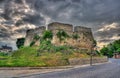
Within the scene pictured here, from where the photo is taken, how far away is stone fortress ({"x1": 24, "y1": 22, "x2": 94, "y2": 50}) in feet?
176

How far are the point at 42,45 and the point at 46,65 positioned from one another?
1517 centimetres

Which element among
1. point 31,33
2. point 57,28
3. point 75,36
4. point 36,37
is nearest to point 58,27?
point 57,28

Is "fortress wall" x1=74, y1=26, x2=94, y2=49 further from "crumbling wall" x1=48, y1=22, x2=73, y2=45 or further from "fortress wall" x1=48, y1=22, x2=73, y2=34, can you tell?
"crumbling wall" x1=48, y1=22, x2=73, y2=45

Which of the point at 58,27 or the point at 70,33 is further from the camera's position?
the point at 70,33

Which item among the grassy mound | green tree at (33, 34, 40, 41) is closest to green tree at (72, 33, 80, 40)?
A: the grassy mound

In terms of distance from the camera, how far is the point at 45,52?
47.5 metres

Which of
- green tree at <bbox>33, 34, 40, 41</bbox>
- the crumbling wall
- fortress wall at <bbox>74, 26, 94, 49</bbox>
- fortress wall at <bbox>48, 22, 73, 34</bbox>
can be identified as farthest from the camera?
fortress wall at <bbox>74, 26, 94, 49</bbox>

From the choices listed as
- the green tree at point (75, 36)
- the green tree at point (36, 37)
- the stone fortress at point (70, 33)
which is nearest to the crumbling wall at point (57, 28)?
the stone fortress at point (70, 33)

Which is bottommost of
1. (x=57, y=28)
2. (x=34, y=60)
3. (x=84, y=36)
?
(x=34, y=60)

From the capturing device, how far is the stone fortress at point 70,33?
53550 mm

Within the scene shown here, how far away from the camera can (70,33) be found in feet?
182

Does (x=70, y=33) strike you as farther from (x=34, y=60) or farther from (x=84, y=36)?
(x=34, y=60)

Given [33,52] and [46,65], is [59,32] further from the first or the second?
[46,65]

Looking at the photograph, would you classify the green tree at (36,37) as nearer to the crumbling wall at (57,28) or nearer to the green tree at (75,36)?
the crumbling wall at (57,28)
